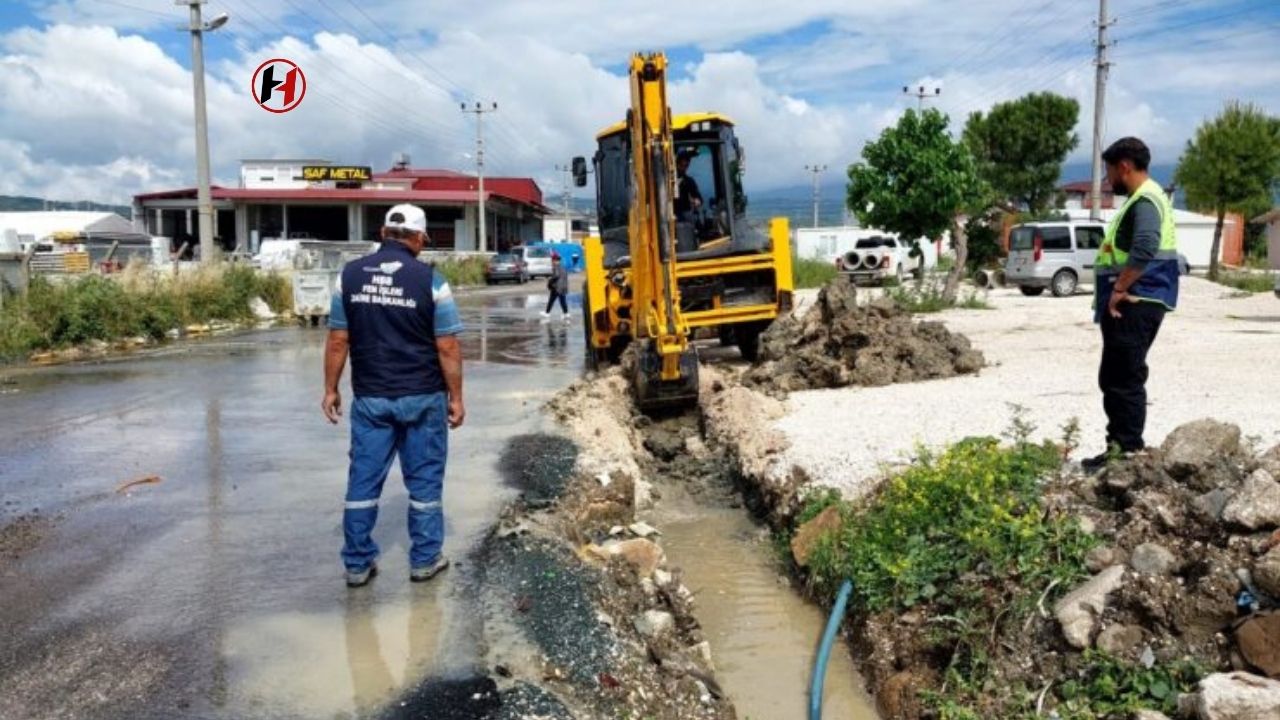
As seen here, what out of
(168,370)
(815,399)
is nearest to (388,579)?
(815,399)

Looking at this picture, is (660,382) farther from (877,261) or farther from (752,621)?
(877,261)

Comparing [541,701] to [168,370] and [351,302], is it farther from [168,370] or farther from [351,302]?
[168,370]

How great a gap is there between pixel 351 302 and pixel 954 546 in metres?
3.27

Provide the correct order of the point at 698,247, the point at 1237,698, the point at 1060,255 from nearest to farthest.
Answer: the point at 1237,698, the point at 698,247, the point at 1060,255

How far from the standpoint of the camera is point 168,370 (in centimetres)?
1466

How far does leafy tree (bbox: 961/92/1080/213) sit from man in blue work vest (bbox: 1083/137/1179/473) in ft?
152

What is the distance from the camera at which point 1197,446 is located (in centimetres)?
523

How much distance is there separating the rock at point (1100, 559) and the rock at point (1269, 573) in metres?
0.67

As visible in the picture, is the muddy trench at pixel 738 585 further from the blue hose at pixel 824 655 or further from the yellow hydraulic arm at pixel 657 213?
the yellow hydraulic arm at pixel 657 213

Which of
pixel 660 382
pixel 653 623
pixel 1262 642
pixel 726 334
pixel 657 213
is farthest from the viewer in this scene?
pixel 726 334

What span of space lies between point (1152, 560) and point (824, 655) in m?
1.52

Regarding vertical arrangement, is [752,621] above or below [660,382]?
below

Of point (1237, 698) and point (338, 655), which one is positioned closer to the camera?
point (1237, 698)

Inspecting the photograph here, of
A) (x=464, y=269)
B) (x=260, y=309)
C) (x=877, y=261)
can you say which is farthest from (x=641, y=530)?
(x=464, y=269)
